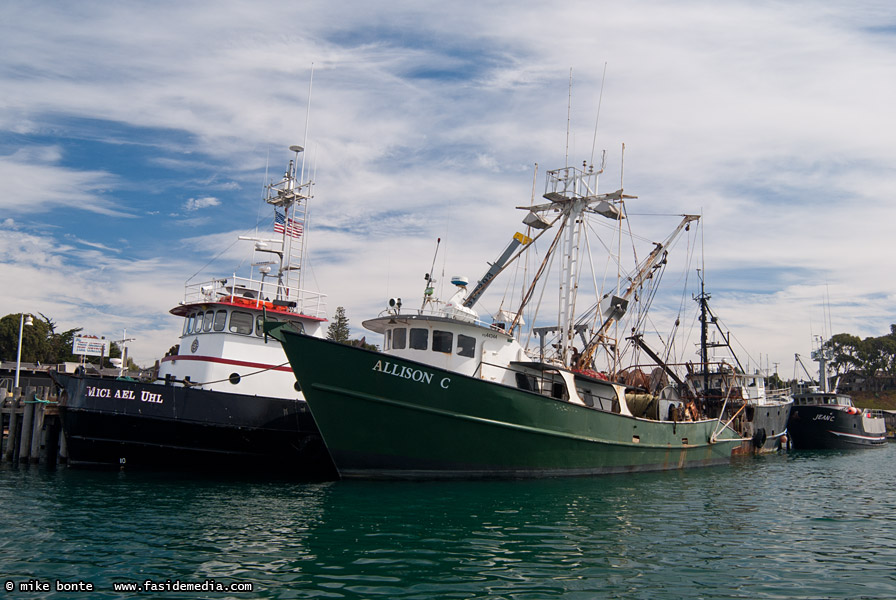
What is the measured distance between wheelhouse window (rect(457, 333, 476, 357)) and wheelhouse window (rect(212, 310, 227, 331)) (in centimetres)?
731

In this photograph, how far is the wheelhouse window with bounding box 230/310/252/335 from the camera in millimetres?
18906

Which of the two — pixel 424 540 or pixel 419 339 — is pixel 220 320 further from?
pixel 424 540

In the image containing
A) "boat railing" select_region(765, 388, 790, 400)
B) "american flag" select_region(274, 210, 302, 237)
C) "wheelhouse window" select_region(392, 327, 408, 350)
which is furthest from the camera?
"boat railing" select_region(765, 388, 790, 400)

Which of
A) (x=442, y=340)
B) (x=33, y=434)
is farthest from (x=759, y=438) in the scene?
(x=33, y=434)

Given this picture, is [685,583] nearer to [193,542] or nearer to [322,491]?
[193,542]

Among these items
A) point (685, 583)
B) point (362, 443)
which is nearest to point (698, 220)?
point (362, 443)

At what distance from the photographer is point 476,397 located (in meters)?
15.5

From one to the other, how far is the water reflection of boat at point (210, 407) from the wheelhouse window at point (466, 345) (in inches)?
181

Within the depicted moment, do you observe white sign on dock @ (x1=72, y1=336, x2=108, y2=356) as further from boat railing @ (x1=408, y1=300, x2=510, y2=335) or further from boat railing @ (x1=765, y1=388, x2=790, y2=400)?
boat railing @ (x1=765, y1=388, x2=790, y2=400)

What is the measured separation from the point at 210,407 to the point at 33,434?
715 centimetres

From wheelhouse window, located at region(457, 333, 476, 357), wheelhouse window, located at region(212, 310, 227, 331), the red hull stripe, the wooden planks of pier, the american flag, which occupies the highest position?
the american flag

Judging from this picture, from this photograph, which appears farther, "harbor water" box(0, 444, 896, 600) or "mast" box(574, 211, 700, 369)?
"mast" box(574, 211, 700, 369)

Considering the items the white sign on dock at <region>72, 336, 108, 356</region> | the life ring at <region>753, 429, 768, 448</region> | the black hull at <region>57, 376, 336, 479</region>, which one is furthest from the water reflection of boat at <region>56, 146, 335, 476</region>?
the life ring at <region>753, 429, 768, 448</region>

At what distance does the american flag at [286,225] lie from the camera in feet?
74.5
